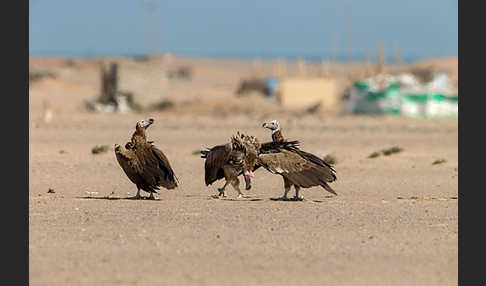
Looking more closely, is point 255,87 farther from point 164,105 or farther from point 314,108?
point 164,105

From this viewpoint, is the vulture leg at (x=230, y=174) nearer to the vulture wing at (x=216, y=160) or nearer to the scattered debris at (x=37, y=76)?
the vulture wing at (x=216, y=160)

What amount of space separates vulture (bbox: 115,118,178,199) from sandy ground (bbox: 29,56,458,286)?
37 centimetres

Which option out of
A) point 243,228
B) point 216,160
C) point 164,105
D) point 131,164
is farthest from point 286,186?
point 164,105

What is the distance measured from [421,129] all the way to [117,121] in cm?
1156

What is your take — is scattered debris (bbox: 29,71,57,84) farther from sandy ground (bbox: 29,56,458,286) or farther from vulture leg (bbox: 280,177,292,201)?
vulture leg (bbox: 280,177,292,201)

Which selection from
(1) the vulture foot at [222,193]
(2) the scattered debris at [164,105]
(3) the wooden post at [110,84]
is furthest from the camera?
(3) the wooden post at [110,84]

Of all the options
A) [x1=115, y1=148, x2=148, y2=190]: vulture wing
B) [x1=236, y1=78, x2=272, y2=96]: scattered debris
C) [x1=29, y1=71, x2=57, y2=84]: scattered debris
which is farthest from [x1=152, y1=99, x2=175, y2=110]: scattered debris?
[x1=115, y1=148, x2=148, y2=190]: vulture wing

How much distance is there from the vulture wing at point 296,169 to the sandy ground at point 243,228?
1.23 feet

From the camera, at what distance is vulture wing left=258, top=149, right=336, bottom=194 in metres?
16.0

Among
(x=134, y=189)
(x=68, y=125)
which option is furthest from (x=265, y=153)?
(x=68, y=125)

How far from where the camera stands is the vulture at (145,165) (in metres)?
16.2

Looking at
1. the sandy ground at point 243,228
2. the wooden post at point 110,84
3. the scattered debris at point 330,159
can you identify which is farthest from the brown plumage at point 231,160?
the wooden post at point 110,84

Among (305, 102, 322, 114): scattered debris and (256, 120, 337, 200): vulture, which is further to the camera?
(305, 102, 322, 114): scattered debris

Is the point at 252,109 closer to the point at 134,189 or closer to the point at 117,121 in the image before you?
the point at 117,121
